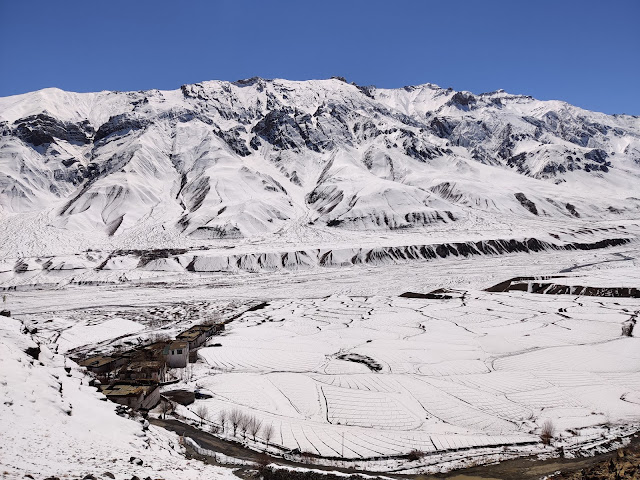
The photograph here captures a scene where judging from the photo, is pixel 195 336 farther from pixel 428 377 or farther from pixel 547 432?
pixel 547 432

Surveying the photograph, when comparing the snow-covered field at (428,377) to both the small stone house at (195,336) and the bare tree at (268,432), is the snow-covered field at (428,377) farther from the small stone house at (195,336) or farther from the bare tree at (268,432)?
the small stone house at (195,336)

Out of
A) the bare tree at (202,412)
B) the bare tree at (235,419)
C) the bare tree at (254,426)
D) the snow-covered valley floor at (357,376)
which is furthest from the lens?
Answer: the bare tree at (202,412)

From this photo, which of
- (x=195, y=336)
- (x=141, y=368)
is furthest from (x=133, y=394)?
(x=195, y=336)

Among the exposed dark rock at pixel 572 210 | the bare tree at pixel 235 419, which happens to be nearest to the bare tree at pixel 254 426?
the bare tree at pixel 235 419

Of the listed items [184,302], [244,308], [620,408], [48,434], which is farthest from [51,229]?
[620,408]

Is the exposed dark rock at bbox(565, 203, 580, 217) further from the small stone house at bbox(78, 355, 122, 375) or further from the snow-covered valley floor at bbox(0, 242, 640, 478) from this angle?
the small stone house at bbox(78, 355, 122, 375)

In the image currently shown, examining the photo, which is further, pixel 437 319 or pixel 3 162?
pixel 3 162

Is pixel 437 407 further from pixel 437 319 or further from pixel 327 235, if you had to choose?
pixel 327 235
